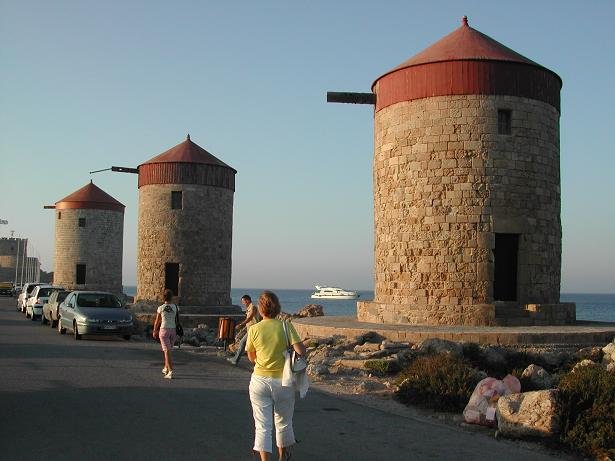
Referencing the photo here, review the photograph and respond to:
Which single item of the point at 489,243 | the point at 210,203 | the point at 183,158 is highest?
the point at 183,158

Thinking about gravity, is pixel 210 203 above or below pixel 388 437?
above

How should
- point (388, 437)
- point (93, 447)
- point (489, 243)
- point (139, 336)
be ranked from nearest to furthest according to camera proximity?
point (93, 447), point (388, 437), point (489, 243), point (139, 336)

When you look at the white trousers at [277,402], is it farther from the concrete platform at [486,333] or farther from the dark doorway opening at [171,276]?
the dark doorway opening at [171,276]

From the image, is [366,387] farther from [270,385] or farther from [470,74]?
[470,74]

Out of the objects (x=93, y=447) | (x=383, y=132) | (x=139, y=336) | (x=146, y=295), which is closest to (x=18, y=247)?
(x=146, y=295)

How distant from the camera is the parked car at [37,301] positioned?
30.9 m

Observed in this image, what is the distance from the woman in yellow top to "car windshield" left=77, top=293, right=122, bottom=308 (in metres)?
15.8

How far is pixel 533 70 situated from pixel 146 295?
71.7 feet

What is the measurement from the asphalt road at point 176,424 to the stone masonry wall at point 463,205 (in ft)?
22.1

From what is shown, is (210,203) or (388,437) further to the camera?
(210,203)

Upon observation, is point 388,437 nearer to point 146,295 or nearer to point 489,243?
point 489,243

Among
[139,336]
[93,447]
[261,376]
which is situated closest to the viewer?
[261,376]

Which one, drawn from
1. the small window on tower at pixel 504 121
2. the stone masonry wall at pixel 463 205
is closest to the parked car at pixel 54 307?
the stone masonry wall at pixel 463 205

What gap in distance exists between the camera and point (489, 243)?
18.1 m
